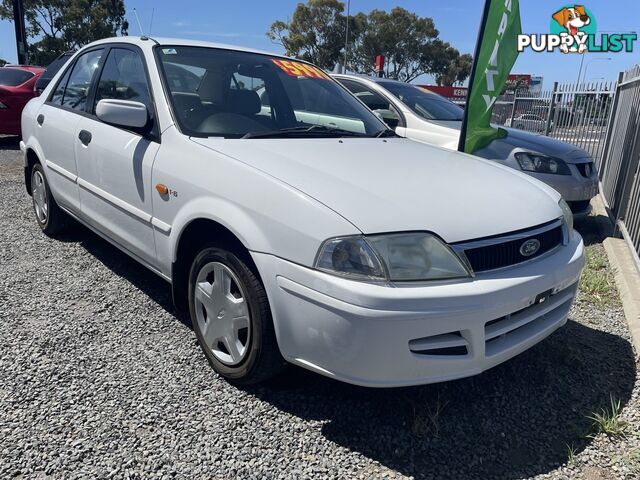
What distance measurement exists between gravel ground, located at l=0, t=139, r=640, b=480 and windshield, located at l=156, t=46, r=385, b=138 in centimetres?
127

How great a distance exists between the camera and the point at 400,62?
5184 centimetres

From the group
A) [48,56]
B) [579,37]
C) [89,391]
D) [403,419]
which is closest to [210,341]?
[89,391]

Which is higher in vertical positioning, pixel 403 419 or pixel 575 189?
pixel 575 189

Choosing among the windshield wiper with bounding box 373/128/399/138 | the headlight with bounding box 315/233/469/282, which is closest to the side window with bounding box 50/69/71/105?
the windshield wiper with bounding box 373/128/399/138

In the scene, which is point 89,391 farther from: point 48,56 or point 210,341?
point 48,56

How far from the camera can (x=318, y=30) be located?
166ft

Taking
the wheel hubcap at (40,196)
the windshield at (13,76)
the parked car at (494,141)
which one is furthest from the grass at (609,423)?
the windshield at (13,76)

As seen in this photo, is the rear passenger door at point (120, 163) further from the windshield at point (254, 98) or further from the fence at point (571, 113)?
the fence at point (571, 113)

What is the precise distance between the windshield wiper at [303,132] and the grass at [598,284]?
7.20 feet

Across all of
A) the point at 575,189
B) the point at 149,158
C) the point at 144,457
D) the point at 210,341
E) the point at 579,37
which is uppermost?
the point at 579,37

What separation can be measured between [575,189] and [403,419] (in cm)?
395

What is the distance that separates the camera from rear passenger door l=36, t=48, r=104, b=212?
377 centimetres

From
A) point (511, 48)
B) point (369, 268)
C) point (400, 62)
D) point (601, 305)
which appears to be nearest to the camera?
point (369, 268)

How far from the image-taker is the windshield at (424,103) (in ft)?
20.4
